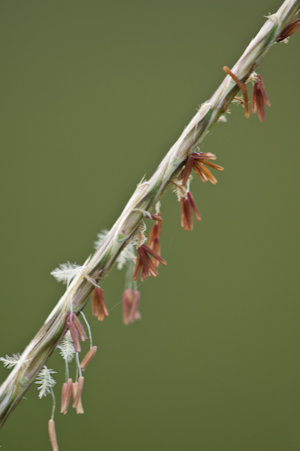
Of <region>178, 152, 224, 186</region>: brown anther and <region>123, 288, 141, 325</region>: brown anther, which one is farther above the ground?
<region>178, 152, 224, 186</region>: brown anther

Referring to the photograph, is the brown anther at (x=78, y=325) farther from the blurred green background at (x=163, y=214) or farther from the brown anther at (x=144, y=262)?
the blurred green background at (x=163, y=214)

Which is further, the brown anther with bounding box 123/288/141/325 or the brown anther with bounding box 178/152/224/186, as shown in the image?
the brown anther with bounding box 123/288/141/325

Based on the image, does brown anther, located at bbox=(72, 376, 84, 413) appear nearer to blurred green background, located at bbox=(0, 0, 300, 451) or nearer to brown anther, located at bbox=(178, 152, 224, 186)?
brown anther, located at bbox=(178, 152, 224, 186)

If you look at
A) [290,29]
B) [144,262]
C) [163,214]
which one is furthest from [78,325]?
[163,214]

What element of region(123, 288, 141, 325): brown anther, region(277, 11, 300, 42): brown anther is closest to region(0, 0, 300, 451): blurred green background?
Result: region(123, 288, 141, 325): brown anther

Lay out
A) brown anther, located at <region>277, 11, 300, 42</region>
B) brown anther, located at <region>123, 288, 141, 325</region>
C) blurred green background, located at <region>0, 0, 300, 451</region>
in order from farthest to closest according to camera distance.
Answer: blurred green background, located at <region>0, 0, 300, 451</region> < brown anther, located at <region>123, 288, 141, 325</region> < brown anther, located at <region>277, 11, 300, 42</region>

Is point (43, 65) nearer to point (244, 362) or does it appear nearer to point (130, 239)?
point (244, 362)

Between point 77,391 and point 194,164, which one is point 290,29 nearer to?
point 194,164

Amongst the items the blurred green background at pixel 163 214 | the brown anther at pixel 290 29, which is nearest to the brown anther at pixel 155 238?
the brown anther at pixel 290 29
